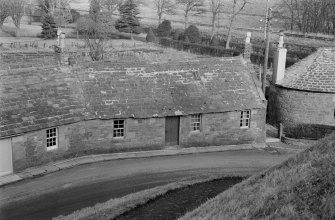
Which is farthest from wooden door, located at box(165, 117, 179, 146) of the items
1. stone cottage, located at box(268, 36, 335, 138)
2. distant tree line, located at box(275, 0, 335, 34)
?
distant tree line, located at box(275, 0, 335, 34)

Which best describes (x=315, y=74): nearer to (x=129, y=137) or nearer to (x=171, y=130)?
(x=171, y=130)

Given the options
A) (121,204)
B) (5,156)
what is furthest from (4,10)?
(121,204)

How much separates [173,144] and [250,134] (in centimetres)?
563

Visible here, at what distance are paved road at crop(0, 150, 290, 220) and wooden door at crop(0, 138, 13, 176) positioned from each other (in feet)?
4.05

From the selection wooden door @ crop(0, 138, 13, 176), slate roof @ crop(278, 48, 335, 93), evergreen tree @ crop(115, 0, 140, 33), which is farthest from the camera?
evergreen tree @ crop(115, 0, 140, 33)

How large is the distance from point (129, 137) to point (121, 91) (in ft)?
10.0

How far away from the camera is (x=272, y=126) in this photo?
119 ft

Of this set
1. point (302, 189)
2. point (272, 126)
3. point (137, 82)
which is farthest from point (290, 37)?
point (302, 189)

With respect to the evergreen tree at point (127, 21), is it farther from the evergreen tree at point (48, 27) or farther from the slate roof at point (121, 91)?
the slate roof at point (121, 91)

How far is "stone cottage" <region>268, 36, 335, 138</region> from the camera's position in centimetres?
3372

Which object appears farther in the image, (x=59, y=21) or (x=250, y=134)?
(x=59, y=21)

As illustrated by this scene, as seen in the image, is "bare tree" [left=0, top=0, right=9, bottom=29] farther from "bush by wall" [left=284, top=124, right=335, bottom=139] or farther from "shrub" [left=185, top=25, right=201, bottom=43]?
"bush by wall" [left=284, top=124, right=335, bottom=139]

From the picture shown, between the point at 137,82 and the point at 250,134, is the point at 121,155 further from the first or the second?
the point at 250,134

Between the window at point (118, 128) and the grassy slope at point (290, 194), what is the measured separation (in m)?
13.0
